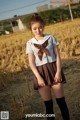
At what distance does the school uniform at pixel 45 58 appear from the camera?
3.58 meters

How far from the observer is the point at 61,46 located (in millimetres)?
10172

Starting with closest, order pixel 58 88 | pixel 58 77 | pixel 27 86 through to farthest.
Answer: pixel 58 77 < pixel 58 88 < pixel 27 86

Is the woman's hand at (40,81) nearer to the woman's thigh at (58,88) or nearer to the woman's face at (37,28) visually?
the woman's thigh at (58,88)

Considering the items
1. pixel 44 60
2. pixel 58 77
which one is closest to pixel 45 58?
pixel 44 60

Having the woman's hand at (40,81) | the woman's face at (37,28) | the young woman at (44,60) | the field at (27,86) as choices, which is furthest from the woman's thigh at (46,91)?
the field at (27,86)

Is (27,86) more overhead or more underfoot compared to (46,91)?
more underfoot

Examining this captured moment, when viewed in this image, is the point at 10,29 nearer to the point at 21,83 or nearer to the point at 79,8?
the point at 79,8

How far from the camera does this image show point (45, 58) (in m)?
3.59

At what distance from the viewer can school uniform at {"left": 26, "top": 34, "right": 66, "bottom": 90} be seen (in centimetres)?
358

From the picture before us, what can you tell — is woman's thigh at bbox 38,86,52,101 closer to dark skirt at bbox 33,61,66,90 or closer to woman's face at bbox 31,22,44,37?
dark skirt at bbox 33,61,66,90

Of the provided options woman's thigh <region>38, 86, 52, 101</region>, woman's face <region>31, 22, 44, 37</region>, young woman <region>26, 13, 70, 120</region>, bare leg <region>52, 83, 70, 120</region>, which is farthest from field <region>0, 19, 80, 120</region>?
woman's face <region>31, 22, 44, 37</region>

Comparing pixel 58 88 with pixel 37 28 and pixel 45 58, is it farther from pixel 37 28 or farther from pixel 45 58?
pixel 37 28

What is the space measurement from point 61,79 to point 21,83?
356 centimetres

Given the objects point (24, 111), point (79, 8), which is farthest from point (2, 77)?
point (79, 8)
